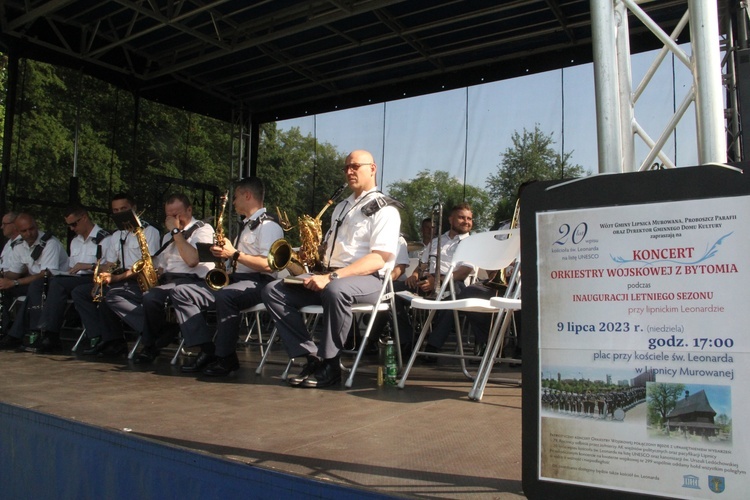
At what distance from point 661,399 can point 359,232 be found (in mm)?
2783

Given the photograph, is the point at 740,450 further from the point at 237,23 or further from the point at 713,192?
the point at 237,23

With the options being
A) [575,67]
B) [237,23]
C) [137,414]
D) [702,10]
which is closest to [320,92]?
[237,23]

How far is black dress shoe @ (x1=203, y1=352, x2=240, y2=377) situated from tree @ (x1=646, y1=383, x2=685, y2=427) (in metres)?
3.23

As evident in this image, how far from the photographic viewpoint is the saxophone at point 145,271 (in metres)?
5.05

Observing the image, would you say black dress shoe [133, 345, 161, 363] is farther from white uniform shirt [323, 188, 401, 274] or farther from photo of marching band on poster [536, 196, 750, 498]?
photo of marching band on poster [536, 196, 750, 498]

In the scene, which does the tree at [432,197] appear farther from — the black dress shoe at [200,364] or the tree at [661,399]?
the tree at [661,399]

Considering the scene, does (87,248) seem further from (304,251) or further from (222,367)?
(304,251)

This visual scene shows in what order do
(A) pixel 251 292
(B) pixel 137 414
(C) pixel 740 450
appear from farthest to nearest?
1. (A) pixel 251 292
2. (B) pixel 137 414
3. (C) pixel 740 450

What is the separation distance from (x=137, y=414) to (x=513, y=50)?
21.9 ft

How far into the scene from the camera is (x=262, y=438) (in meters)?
2.39

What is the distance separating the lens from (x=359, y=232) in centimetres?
407

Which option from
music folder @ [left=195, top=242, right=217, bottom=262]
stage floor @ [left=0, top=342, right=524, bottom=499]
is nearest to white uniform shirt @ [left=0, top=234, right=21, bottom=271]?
stage floor @ [left=0, top=342, right=524, bottom=499]

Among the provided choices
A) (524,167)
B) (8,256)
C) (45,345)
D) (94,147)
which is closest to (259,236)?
(45,345)

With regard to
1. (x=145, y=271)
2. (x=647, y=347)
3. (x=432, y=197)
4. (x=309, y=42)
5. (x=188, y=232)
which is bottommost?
(x=647, y=347)
